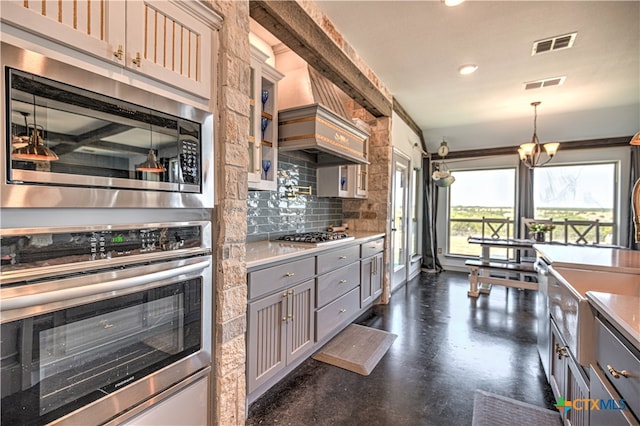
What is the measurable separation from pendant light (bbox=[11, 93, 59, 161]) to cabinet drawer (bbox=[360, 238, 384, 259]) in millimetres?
2769

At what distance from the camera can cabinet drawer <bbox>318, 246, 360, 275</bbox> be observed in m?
2.53

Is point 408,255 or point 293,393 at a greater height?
point 408,255

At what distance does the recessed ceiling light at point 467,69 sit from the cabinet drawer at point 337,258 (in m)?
2.31

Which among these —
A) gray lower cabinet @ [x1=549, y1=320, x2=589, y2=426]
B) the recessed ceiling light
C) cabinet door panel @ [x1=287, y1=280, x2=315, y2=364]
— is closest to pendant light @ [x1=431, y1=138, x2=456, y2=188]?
the recessed ceiling light

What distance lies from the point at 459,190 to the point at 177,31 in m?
5.91

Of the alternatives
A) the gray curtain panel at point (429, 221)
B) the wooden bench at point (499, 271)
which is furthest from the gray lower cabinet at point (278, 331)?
the gray curtain panel at point (429, 221)

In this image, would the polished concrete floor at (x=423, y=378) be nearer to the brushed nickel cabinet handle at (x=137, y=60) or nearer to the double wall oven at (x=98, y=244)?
the double wall oven at (x=98, y=244)

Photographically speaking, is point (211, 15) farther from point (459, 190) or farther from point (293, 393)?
point (459, 190)

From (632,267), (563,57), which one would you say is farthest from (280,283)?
(563,57)

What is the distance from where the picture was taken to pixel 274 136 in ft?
8.10

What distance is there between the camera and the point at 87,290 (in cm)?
103

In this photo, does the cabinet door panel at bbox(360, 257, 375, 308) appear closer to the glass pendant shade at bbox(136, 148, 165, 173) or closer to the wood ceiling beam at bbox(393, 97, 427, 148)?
the wood ceiling beam at bbox(393, 97, 427, 148)

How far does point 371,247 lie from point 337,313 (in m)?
1.05

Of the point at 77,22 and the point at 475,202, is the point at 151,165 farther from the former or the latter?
the point at 475,202
